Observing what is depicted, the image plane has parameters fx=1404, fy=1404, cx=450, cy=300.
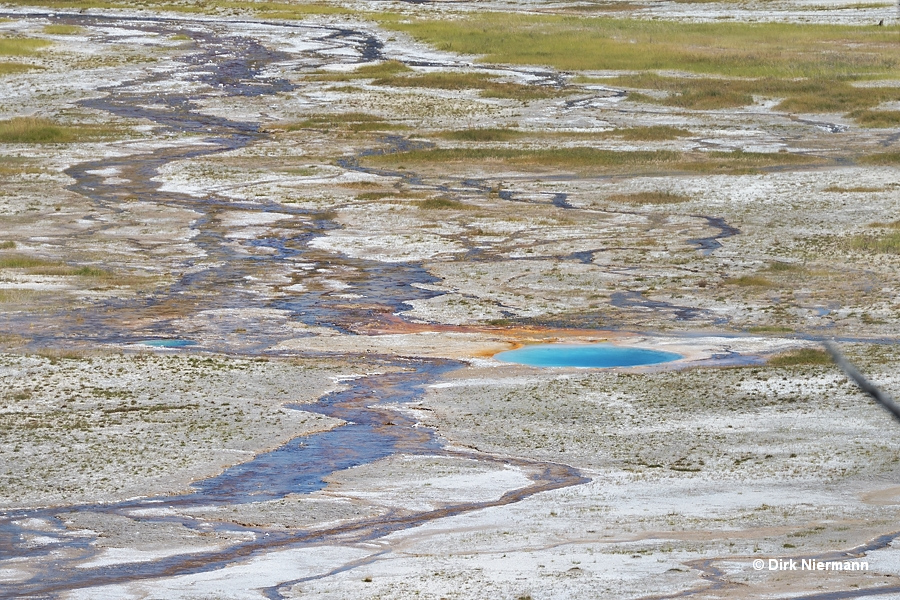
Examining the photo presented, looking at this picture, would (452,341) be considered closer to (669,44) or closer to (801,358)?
(801,358)

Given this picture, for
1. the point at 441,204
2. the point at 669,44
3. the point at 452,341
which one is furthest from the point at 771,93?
the point at 452,341

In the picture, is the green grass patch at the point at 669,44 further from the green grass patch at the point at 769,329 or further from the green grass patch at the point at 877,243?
the green grass patch at the point at 769,329

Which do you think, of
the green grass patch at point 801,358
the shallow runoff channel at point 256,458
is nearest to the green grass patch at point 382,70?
the shallow runoff channel at point 256,458

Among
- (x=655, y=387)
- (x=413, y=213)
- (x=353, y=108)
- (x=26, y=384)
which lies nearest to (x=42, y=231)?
(x=413, y=213)

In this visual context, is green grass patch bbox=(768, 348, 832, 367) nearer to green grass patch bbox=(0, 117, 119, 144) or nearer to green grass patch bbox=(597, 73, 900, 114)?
green grass patch bbox=(597, 73, 900, 114)

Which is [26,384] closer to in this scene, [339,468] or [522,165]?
[339,468]

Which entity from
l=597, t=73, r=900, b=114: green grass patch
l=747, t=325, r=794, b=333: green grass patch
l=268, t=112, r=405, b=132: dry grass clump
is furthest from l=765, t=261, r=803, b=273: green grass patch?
l=268, t=112, r=405, b=132: dry grass clump
